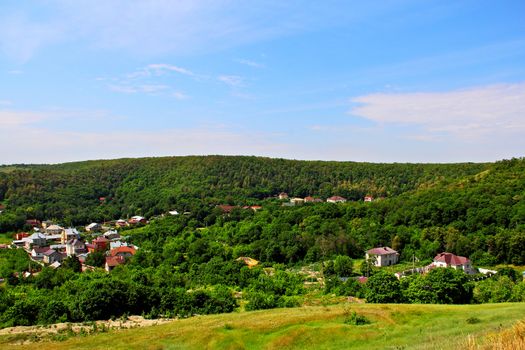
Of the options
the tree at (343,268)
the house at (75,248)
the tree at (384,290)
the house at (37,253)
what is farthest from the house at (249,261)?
the house at (37,253)

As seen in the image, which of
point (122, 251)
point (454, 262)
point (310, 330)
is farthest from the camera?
point (122, 251)

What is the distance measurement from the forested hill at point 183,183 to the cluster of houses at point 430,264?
27.1m

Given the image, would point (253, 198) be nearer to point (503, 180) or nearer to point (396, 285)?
point (503, 180)

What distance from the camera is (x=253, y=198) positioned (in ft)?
356

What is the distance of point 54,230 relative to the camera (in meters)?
77.7

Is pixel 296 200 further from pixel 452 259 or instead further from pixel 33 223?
pixel 452 259

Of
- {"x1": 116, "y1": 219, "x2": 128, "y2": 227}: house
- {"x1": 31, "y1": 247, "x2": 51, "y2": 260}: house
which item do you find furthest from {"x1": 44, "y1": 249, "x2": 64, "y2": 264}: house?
{"x1": 116, "y1": 219, "x2": 128, "y2": 227}: house

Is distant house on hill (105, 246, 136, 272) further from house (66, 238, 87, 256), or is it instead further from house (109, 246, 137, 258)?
house (66, 238, 87, 256)

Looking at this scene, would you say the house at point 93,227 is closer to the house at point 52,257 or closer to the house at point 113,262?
the house at point 52,257

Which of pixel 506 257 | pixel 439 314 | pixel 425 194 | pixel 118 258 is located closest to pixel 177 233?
pixel 118 258

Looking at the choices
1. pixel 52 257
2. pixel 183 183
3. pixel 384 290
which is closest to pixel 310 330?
pixel 384 290

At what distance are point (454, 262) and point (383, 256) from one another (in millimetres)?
8925

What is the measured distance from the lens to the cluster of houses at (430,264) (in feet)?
149

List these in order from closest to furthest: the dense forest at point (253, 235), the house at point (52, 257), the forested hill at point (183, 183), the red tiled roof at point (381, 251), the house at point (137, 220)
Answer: the dense forest at point (253, 235), the red tiled roof at point (381, 251), the house at point (52, 257), the house at point (137, 220), the forested hill at point (183, 183)
